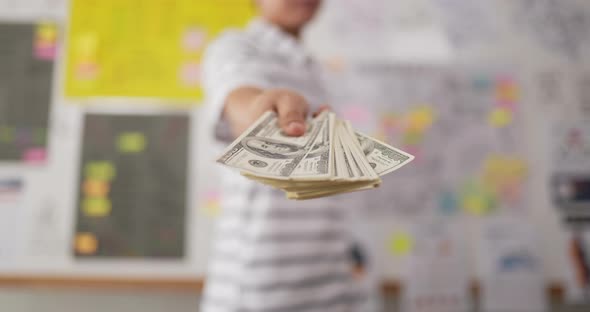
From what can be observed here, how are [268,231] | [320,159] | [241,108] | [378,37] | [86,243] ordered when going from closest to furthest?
1. [320,159]
2. [241,108]
3. [268,231]
4. [86,243]
5. [378,37]

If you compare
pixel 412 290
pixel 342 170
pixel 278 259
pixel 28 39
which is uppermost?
pixel 28 39

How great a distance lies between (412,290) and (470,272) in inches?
7.5

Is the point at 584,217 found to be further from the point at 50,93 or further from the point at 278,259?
the point at 50,93

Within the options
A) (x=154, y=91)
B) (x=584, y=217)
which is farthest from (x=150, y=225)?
(x=584, y=217)

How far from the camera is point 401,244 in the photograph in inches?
46.1

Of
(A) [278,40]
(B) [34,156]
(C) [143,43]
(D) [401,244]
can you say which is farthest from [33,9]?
(D) [401,244]

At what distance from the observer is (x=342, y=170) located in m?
0.34

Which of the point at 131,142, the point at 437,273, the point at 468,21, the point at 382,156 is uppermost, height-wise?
the point at 468,21

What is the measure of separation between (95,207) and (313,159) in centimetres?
102

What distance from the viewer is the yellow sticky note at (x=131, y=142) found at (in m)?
1.19

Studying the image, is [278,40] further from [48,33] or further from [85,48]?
[48,33]

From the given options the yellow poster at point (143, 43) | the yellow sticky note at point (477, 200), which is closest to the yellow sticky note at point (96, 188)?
the yellow poster at point (143, 43)

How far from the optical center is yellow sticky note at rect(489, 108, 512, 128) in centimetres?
123

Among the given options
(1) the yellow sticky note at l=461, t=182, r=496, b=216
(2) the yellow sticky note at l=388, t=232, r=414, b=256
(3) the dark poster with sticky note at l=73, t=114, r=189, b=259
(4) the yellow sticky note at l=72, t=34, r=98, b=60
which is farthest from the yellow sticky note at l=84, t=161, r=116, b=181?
(1) the yellow sticky note at l=461, t=182, r=496, b=216
